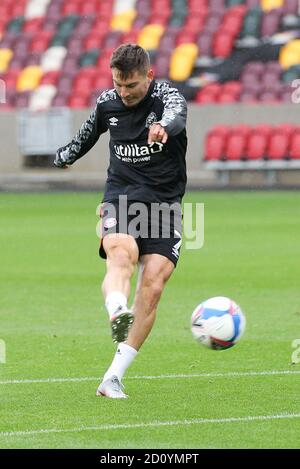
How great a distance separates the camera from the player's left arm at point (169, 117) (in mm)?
7809

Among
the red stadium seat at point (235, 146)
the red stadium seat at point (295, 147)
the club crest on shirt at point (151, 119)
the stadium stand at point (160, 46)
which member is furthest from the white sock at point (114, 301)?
the stadium stand at point (160, 46)

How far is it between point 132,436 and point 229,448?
0.61 m

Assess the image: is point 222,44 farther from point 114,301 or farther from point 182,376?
point 114,301

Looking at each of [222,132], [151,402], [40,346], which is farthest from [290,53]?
[151,402]

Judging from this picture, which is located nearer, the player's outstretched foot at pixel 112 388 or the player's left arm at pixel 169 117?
the player's left arm at pixel 169 117

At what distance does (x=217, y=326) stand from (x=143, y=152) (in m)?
1.34

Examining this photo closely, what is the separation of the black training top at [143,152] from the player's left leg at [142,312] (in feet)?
1.52

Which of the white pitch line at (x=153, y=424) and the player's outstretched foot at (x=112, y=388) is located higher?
the player's outstretched foot at (x=112, y=388)

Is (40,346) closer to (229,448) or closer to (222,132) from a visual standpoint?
(229,448)

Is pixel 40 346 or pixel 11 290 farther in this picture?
pixel 11 290

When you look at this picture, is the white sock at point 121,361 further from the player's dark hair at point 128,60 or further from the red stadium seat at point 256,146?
the red stadium seat at point 256,146

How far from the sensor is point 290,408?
7.82 m

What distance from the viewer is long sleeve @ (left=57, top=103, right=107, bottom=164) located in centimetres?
868

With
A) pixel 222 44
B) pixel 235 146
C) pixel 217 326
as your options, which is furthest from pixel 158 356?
pixel 222 44
